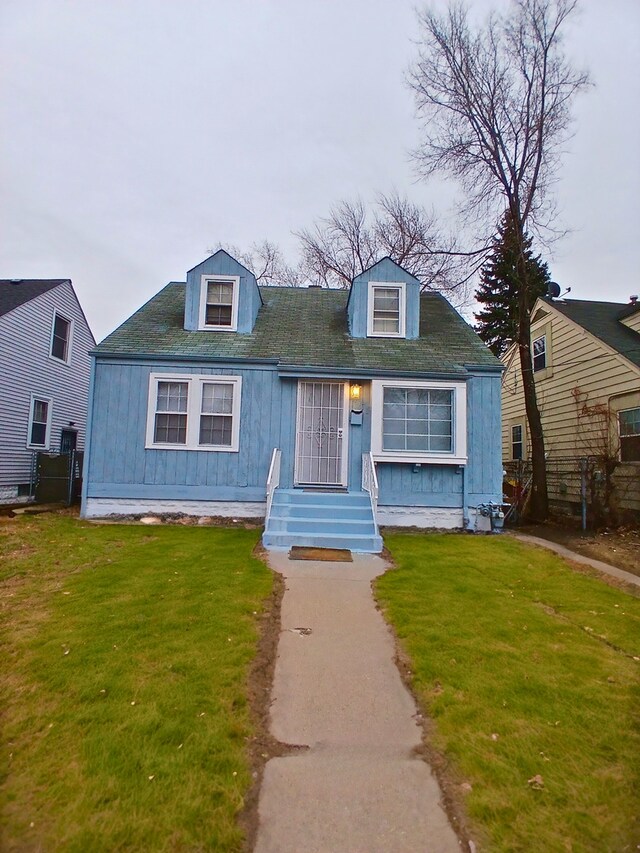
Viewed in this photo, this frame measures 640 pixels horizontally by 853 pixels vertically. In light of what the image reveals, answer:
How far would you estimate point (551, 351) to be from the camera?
15.1m

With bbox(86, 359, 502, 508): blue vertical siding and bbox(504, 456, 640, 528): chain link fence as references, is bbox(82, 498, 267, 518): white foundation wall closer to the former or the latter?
bbox(86, 359, 502, 508): blue vertical siding

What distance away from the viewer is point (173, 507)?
372 inches

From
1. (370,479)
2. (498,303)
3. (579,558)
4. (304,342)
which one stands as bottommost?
(579,558)

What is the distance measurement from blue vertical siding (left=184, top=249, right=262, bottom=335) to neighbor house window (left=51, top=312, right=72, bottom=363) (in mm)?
7151

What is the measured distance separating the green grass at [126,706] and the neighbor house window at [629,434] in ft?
33.9

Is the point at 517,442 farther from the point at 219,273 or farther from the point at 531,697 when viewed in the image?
the point at 531,697

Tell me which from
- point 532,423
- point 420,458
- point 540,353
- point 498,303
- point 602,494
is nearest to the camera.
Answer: point 420,458

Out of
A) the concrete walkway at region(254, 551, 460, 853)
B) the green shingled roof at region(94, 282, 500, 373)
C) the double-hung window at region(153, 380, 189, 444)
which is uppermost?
the green shingled roof at region(94, 282, 500, 373)

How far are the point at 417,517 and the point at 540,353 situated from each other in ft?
31.8

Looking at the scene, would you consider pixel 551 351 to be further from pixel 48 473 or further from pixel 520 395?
pixel 48 473

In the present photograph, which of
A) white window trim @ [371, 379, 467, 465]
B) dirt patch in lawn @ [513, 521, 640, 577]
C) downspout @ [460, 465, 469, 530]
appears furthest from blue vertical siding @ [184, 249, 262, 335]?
dirt patch in lawn @ [513, 521, 640, 577]

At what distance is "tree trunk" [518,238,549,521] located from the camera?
38.9 ft

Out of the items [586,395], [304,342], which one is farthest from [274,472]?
[586,395]

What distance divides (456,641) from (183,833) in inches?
104
